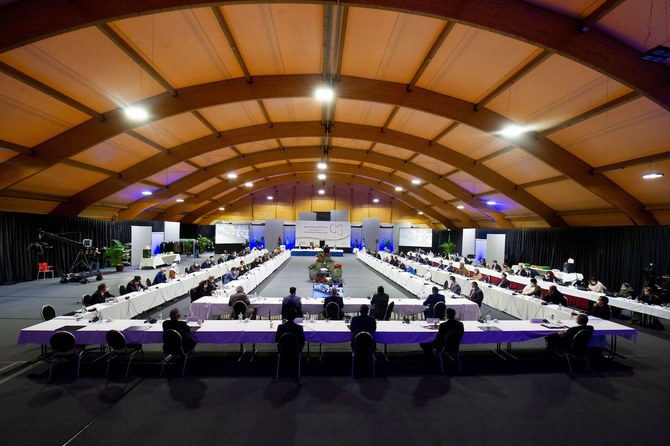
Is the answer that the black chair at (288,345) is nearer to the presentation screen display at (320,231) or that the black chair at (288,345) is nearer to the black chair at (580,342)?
the black chair at (580,342)

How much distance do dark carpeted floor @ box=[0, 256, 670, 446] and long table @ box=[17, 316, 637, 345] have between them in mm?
487

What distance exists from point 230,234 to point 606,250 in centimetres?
2652

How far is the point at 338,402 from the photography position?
411 centimetres

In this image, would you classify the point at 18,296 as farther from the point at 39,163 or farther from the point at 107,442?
the point at 107,442

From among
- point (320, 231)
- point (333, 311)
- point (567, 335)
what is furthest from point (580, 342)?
point (320, 231)

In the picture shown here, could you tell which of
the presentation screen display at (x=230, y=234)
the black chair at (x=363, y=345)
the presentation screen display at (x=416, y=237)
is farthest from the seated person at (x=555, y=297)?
the presentation screen display at (x=230, y=234)

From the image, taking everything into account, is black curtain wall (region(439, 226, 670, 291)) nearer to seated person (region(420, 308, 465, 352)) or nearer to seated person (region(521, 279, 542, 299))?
seated person (region(521, 279, 542, 299))

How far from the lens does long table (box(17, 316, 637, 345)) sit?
16.2 feet

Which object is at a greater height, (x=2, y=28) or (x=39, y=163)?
(x=2, y=28)

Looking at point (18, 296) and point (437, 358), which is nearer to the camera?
point (437, 358)

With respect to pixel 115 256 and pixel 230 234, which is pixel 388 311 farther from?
pixel 230 234

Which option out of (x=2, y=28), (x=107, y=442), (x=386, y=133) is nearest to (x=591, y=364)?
(x=107, y=442)

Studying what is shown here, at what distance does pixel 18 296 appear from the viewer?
9.80m

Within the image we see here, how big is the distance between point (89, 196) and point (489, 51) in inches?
639
